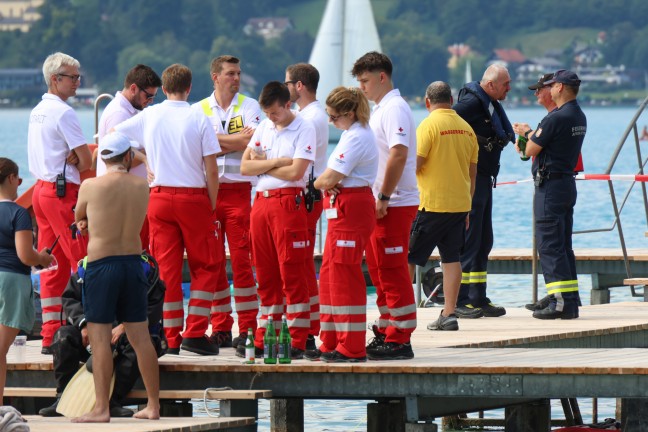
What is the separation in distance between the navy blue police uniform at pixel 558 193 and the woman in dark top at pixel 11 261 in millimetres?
4313

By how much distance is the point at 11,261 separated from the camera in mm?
9867

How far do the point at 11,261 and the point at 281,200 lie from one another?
5.40ft

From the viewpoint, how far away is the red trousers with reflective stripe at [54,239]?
10.9 m

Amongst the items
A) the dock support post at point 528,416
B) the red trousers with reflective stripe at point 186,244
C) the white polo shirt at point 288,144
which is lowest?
the dock support post at point 528,416

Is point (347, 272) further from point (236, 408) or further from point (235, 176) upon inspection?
point (235, 176)

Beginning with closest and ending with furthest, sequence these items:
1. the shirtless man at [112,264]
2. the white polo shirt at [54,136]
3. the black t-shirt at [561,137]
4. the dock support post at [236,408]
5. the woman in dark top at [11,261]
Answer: the shirtless man at [112,264] < the woman in dark top at [11,261] < the dock support post at [236,408] < the white polo shirt at [54,136] < the black t-shirt at [561,137]

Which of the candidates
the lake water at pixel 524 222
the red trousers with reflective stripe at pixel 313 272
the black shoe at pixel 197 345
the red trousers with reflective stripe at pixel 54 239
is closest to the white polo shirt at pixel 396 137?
the red trousers with reflective stripe at pixel 313 272

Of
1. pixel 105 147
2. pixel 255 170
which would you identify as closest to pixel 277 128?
pixel 255 170

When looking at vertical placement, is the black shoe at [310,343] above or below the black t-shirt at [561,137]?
below

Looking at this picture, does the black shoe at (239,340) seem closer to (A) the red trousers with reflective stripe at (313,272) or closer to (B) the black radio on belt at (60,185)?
(A) the red trousers with reflective stripe at (313,272)

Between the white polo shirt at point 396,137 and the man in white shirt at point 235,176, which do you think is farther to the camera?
the man in white shirt at point 235,176

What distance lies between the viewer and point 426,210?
456 inches

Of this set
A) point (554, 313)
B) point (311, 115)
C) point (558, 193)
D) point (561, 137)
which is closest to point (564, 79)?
point (561, 137)

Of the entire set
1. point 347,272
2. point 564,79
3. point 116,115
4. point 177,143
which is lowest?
point 347,272
